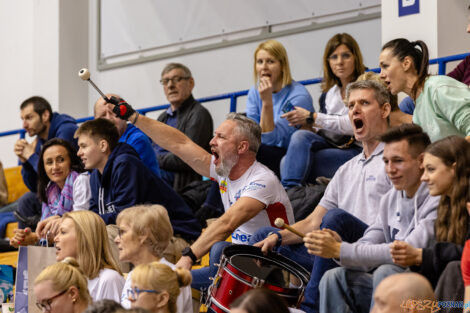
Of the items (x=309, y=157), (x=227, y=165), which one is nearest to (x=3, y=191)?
(x=309, y=157)

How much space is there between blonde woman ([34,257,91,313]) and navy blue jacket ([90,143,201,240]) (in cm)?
120

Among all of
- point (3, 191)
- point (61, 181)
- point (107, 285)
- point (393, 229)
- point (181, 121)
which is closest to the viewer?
point (393, 229)

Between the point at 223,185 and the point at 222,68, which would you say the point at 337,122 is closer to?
the point at 223,185

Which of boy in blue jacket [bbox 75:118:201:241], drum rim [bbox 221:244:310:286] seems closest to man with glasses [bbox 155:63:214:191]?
boy in blue jacket [bbox 75:118:201:241]

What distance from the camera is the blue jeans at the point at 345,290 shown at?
3.56 meters

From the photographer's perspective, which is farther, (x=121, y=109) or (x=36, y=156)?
(x=36, y=156)

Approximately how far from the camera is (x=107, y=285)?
13.6 feet

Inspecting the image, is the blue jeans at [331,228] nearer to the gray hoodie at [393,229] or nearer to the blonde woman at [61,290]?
the gray hoodie at [393,229]

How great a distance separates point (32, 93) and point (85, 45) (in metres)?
0.82

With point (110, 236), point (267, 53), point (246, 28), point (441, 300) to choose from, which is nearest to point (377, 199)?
point (441, 300)

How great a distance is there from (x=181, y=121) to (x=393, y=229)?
3.42m

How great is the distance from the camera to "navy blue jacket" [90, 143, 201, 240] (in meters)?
5.10

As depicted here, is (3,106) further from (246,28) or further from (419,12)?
(419,12)

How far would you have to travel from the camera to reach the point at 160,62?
31.2ft
